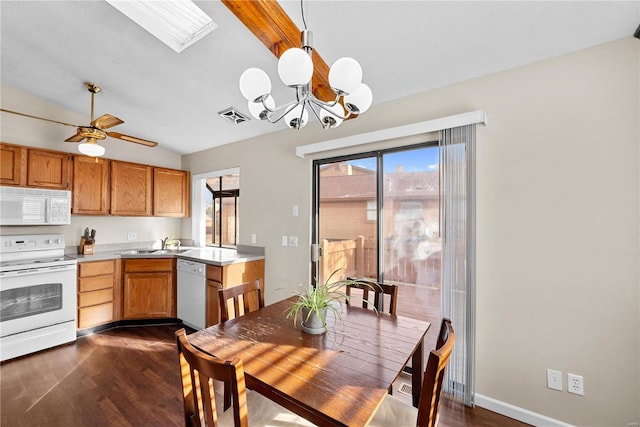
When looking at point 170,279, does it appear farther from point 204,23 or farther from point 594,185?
point 594,185

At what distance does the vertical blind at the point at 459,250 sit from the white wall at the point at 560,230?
0.08 m

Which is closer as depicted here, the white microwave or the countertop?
the white microwave

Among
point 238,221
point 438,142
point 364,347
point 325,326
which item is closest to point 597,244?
point 438,142

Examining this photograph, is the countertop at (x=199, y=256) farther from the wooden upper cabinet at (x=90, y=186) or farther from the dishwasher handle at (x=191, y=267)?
the wooden upper cabinet at (x=90, y=186)

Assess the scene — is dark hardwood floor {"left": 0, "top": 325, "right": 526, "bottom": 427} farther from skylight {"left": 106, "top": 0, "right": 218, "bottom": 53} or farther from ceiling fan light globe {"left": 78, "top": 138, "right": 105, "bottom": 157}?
skylight {"left": 106, "top": 0, "right": 218, "bottom": 53}

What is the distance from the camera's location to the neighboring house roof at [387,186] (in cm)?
231

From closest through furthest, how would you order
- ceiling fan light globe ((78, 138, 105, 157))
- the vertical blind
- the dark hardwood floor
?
the dark hardwood floor → the vertical blind → ceiling fan light globe ((78, 138, 105, 157))

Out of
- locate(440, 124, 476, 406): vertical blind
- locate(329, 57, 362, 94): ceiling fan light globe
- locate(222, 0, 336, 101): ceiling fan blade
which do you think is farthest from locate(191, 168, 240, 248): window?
locate(329, 57, 362, 94): ceiling fan light globe

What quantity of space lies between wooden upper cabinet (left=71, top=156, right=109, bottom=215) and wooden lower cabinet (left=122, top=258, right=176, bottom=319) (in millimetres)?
781

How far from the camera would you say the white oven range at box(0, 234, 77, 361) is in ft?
8.41

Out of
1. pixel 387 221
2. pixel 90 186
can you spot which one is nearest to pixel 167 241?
pixel 90 186

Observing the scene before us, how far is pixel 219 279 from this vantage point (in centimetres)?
292

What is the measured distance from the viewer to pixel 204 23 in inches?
73.9

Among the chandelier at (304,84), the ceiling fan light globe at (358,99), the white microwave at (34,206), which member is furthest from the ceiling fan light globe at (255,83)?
the white microwave at (34,206)
